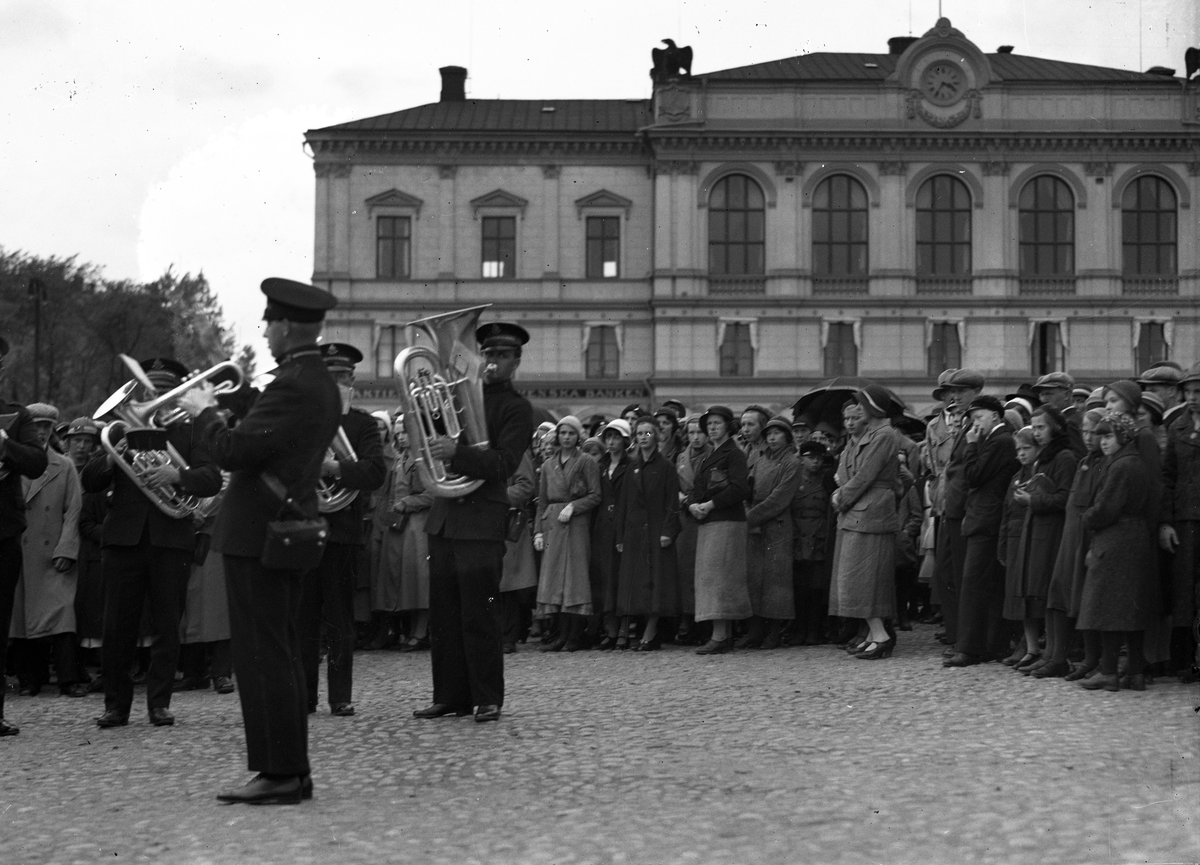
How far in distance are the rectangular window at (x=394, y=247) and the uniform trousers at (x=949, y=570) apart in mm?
49484

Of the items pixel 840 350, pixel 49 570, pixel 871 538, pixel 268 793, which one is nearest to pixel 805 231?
pixel 840 350

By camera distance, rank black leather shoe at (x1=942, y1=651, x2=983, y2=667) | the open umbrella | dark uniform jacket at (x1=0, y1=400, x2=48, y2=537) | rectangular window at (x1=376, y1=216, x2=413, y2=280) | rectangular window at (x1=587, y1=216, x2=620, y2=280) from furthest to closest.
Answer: rectangular window at (x1=587, y1=216, x2=620, y2=280)
rectangular window at (x1=376, y1=216, x2=413, y2=280)
the open umbrella
black leather shoe at (x1=942, y1=651, x2=983, y2=667)
dark uniform jacket at (x1=0, y1=400, x2=48, y2=537)

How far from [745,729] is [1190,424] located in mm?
4494

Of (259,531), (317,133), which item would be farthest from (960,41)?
(259,531)

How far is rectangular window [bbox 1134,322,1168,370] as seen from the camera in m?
60.9

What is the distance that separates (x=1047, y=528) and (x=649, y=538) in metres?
4.65

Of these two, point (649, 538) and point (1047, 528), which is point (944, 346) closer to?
point (649, 538)

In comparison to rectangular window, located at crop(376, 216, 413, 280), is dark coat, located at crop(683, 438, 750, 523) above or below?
below

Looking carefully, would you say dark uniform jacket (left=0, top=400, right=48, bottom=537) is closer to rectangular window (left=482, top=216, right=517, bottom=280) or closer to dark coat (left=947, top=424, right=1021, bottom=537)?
dark coat (left=947, top=424, right=1021, bottom=537)

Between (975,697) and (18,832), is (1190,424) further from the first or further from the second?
(18,832)

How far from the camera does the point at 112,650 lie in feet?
34.5

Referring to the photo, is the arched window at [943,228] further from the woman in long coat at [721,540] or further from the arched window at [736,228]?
the woman in long coat at [721,540]

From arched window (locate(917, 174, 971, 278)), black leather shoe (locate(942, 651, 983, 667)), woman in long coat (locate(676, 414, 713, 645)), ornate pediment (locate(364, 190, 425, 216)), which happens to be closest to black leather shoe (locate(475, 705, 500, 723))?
black leather shoe (locate(942, 651, 983, 667))

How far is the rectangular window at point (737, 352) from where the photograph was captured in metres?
60.5
